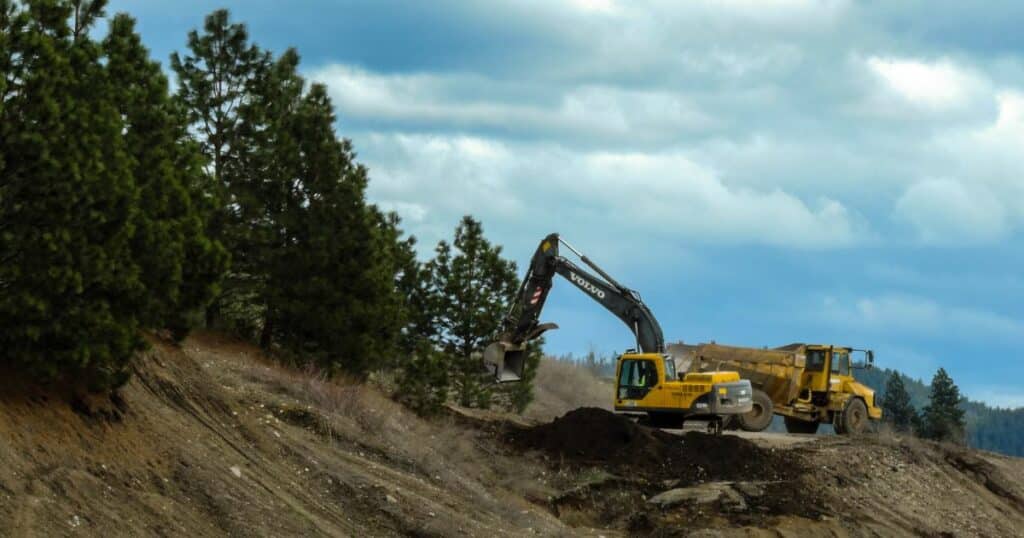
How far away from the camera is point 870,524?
27.5 metres

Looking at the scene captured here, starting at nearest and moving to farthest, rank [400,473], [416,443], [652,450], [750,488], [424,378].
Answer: [400,473] → [416,443] → [750,488] → [652,450] → [424,378]

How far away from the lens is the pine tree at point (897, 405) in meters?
81.6

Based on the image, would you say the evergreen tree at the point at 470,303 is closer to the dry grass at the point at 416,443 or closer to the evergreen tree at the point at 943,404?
the dry grass at the point at 416,443

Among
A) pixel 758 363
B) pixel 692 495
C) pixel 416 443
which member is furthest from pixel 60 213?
pixel 758 363

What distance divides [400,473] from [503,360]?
35.6 ft

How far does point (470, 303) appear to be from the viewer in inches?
→ 1871

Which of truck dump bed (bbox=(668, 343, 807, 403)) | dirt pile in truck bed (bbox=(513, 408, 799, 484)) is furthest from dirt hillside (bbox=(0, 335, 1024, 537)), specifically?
truck dump bed (bbox=(668, 343, 807, 403))

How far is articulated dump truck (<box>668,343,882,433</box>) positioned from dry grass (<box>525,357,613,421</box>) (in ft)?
182

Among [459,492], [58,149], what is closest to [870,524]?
[459,492]

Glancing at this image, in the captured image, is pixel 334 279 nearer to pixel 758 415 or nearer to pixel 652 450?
pixel 652 450

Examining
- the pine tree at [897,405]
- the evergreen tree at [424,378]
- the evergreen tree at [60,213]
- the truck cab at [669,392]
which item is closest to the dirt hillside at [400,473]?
the evergreen tree at [60,213]

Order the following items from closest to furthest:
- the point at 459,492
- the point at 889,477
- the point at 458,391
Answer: the point at 459,492
the point at 889,477
the point at 458,391

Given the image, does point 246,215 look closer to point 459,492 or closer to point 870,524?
point 459,492

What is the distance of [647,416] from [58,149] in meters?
21.3
